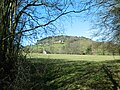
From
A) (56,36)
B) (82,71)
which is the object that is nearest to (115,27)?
(82,71)

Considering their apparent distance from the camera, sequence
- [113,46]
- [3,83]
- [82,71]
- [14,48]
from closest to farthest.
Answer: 1. [3,83]
2. [14,48]
3. [82,71]
4. [113,46]

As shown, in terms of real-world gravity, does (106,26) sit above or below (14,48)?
above

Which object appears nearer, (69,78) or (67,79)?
(67,79)

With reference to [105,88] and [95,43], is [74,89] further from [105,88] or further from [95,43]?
[95,43]

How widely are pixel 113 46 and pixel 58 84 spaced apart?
1100 cm

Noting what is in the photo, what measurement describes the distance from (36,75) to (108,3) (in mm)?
10180

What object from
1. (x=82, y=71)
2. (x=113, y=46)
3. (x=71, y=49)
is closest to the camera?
(x=82, y=71)

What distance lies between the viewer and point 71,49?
241 ft

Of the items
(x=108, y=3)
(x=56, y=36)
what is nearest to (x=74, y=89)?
(x=56, y=36)

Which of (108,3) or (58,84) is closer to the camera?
(58,84)

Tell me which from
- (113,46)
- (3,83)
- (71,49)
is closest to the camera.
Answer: (3,83)

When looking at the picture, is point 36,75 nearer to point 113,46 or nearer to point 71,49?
point 113,46

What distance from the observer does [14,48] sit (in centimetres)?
1139

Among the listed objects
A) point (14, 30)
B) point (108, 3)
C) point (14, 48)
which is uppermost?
point (108, 3)
